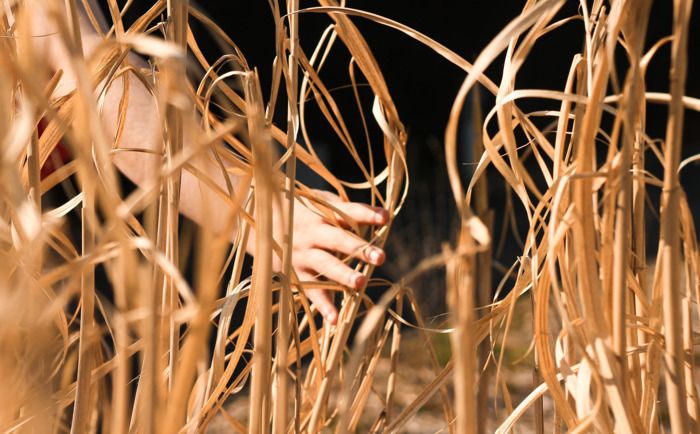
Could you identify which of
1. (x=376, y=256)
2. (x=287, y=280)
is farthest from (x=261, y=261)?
(x=376, y=256)

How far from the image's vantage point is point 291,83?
0.25m

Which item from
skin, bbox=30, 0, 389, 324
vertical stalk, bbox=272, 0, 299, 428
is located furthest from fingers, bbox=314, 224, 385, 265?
vertical stalk, bbox=272, 0, 299, 428

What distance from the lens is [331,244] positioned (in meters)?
0.45

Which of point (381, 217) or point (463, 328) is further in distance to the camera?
Answer: point (381, 217)

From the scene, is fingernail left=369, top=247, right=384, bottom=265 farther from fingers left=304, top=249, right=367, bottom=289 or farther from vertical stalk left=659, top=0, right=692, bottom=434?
vertical stalk left=659, top=0, right=692, bottom=434

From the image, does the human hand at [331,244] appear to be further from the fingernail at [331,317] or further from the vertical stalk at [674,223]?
the vertical stalk at [674,223]

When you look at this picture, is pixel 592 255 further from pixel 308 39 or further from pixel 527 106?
pixel 527 106

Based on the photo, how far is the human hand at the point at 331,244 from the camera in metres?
0.35

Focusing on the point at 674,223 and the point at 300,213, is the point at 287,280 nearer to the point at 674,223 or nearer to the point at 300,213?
the point at 674,223

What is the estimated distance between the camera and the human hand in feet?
1.16

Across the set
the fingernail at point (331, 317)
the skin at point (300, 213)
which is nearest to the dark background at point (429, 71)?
the skin at point (300, 213)

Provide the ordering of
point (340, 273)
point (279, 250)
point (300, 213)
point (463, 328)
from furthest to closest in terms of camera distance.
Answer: point (300, 213)
point (340, 273)
point (279, 250)
point (463, 328)

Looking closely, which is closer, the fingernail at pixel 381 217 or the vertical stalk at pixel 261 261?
the vertical stalk at pixel 261 261

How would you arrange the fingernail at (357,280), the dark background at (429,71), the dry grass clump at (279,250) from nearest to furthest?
the dry grass clump at (279,250) → the fingernail at (357,280) → the dark background at (429,71)
